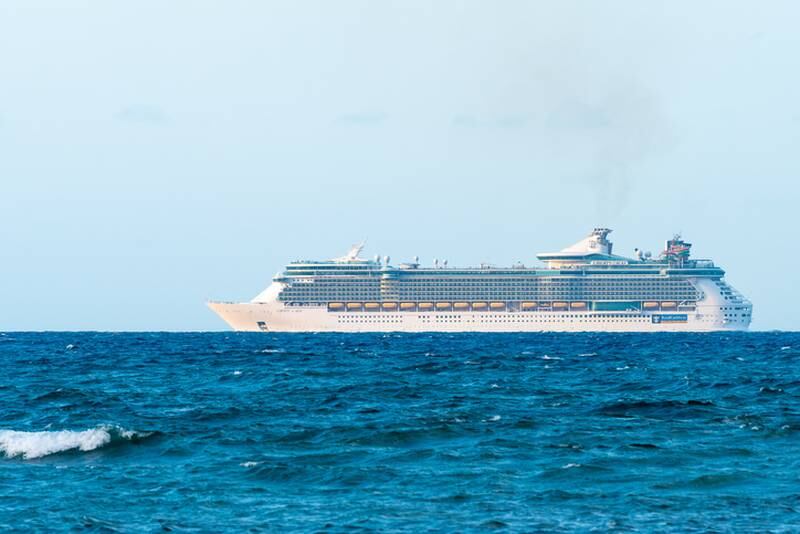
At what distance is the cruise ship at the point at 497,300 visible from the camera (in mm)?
174250

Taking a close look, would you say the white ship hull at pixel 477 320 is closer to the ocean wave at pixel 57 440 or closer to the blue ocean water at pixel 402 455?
the blue ocean water at pixel 402 455

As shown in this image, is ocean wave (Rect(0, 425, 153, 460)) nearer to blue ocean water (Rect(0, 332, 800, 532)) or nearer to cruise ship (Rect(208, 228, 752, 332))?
blue ocean water (Rect(0, 332, 800, 532))

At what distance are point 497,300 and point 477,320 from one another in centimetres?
424

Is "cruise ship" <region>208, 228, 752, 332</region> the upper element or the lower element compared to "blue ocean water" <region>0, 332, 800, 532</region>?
upper

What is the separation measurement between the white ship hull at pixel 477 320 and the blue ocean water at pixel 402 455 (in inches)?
4859

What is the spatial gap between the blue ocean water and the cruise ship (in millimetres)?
123811

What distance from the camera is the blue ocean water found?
69.7 feet

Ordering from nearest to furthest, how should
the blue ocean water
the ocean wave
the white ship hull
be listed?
the blue ocean water → the ocean wave → the white ship hull

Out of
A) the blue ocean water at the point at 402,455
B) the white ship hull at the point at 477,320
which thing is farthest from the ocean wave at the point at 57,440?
the white ship hull at the point at 477,320

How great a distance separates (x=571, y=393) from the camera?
144 ft

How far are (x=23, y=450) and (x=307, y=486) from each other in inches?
339

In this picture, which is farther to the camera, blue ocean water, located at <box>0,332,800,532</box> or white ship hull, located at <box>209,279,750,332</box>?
white ship hull, located at <box>209,279,750,332</box>

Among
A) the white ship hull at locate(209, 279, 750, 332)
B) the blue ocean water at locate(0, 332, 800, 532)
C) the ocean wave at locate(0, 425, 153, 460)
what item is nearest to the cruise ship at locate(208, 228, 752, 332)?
the white ship hull at locate(209, 279, 750, 332)

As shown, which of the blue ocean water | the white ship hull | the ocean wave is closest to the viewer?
the blue ocean water
